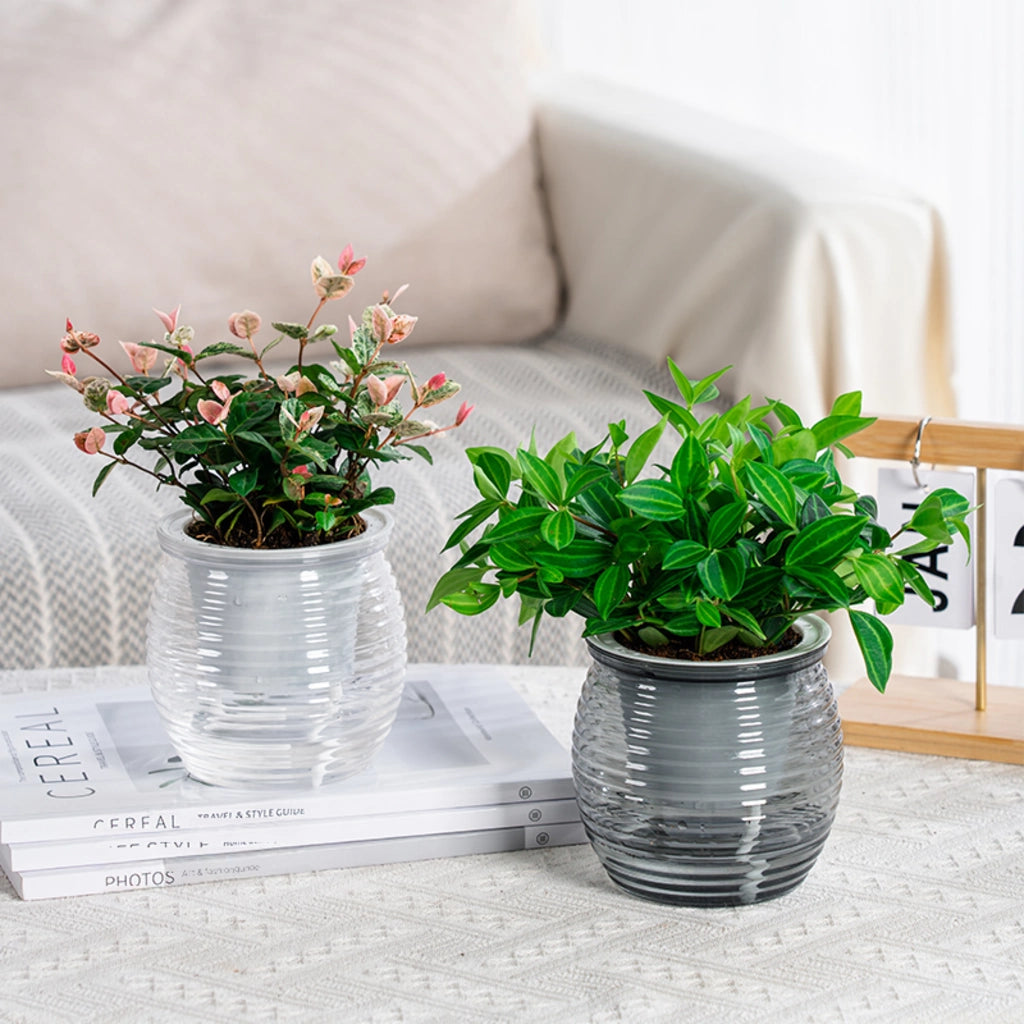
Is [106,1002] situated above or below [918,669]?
above

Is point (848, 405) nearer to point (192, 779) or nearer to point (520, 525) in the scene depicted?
point (520, 525)

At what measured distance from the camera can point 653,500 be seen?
655 millimetres

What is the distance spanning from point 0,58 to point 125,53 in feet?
0.45

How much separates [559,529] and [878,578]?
14 centimetres

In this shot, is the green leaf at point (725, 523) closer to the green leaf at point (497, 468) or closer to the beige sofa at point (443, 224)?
the green leaf at point (497, 468)

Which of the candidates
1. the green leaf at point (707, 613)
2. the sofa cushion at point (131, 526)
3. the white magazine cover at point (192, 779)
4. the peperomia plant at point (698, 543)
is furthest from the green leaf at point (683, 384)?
the sofa cushion at point (131, 526)

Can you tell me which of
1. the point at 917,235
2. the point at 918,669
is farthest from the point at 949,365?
the point at 918,669

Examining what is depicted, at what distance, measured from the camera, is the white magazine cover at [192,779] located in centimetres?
73

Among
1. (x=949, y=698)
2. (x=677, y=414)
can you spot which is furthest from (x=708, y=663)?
(x=949, y=698)

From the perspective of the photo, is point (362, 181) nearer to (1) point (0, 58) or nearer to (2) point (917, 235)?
(1) point (0, 58)

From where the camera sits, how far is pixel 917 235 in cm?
160

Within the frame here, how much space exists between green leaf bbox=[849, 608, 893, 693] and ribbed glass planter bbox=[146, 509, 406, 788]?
0.77ft

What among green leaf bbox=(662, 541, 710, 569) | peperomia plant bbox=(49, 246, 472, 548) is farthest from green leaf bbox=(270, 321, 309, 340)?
green leaf bbox=(662, 541, 710, 569)

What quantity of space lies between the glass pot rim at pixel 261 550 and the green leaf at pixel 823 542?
0.21 meters
